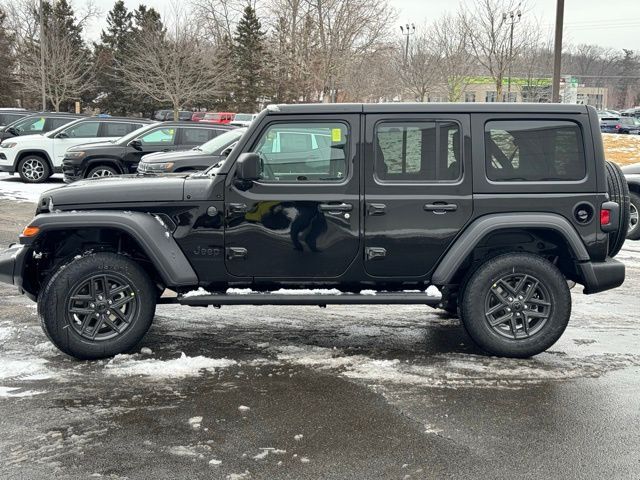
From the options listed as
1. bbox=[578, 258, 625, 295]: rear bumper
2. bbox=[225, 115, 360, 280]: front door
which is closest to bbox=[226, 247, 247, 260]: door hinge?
bbox=[225, 115, 360, 280]: front door

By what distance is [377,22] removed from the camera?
38.5m

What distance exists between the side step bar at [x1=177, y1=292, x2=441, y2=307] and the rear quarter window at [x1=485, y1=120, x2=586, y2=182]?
3.77 feet

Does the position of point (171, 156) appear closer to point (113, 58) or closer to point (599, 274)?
point (599, 274)

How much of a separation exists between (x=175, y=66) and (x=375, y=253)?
124ft

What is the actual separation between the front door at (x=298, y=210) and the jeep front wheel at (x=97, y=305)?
73cm

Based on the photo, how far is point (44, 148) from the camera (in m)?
18.3

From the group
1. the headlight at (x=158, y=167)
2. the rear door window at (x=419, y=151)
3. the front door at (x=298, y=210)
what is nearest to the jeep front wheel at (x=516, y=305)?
the rear door window at (x=419, y=151)

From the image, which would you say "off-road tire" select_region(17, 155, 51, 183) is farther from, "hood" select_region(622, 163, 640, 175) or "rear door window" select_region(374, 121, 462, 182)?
"rear door window" select_region(374, 121, 462, 182)

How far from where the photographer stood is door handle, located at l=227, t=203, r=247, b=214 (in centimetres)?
553

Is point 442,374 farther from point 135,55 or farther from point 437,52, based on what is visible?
point 135,55

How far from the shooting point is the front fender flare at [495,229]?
547 centimetres

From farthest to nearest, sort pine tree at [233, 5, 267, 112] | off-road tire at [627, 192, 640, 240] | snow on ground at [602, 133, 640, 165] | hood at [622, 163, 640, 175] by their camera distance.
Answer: pine tree at [233, 5, 267, 112], snow on ground at [602, 133, 640, 165], hood at [622, 163, 640, 175], off-road tire at [627, 192, 640, 240]

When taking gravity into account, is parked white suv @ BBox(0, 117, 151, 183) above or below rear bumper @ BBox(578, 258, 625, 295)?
above

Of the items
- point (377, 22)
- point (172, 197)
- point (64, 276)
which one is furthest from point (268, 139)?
point (377, 22)
